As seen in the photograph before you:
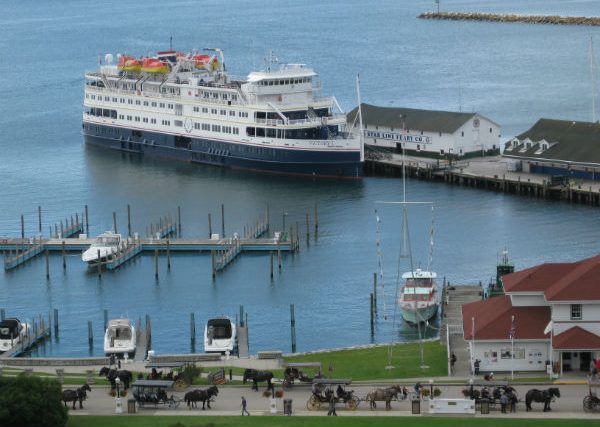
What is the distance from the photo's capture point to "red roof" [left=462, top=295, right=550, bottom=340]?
70.1 m

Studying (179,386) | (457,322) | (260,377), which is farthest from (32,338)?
(260,377)

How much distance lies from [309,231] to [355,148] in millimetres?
21053

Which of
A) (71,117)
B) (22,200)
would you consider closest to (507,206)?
(22,200)

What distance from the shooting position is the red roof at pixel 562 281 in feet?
225

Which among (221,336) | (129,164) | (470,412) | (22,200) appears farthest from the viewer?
(129,164)

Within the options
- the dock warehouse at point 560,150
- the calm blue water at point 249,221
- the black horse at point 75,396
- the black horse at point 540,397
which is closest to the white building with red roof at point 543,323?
the black horse at point 540,397

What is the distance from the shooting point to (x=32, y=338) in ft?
287

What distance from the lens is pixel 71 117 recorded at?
176 m

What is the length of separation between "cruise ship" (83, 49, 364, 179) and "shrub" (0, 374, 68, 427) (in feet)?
238

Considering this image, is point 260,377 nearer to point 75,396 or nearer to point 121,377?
point 121,377

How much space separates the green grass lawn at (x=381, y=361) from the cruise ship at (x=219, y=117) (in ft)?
181

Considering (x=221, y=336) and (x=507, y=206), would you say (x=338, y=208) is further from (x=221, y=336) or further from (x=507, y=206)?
(x=221, y=336)

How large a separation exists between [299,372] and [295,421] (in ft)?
21.4

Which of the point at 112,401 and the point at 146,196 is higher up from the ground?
the point at 146,196
